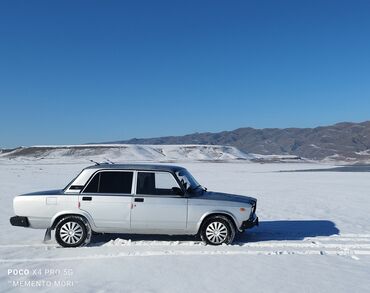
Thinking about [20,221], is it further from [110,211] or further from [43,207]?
[110,211]

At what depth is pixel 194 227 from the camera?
902 centimetres

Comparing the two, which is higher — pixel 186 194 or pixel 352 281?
pixel 186 194

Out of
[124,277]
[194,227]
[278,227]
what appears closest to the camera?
[124,277]

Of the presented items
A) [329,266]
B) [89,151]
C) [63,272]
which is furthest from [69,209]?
[89,151]

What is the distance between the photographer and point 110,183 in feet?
30.6

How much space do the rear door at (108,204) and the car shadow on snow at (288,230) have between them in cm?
266

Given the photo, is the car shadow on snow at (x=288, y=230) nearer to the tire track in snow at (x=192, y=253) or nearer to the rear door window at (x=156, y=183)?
the tire track in snow at (x=192, y=253)

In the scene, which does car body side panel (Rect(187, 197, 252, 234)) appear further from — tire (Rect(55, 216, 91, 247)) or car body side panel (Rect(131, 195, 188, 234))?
tire (Rect(55, 216, 91, 247))

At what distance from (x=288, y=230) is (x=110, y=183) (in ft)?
16.4

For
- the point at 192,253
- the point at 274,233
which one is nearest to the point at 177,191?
the point at 192,253

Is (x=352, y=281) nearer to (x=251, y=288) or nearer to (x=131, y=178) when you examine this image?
(x=251, y=288)

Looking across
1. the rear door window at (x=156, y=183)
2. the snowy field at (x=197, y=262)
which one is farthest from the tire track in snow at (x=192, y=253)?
the rear door window at (x=156, y=183)

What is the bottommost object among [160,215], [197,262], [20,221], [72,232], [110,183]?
[197,262]

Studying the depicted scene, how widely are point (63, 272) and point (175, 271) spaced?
189 centimetres
